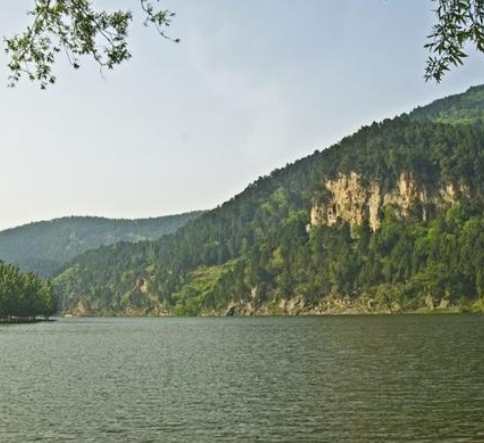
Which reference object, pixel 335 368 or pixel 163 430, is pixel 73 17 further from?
pixel 335 368

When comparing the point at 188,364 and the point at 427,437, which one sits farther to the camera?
the point at 188,364

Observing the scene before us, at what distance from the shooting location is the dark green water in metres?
40.5

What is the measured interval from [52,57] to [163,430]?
3062 centimetres

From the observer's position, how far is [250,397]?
177 feet

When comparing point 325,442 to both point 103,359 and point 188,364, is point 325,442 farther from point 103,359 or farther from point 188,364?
point 103,359

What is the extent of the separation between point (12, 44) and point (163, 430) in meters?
30.8

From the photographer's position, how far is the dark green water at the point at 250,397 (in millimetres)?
40500

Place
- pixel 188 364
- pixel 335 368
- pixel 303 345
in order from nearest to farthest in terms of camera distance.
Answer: pixel 335 368
pixel 188 364
pixel 303 345

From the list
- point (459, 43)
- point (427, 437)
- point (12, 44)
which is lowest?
point (427, 437)

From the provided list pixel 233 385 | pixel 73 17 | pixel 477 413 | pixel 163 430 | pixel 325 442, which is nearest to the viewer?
pixel 73 17

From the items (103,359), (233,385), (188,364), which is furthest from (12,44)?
(103,359)

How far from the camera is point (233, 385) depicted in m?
61.6

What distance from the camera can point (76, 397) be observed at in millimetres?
55844

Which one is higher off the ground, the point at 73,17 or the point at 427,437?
the point at 73,17
